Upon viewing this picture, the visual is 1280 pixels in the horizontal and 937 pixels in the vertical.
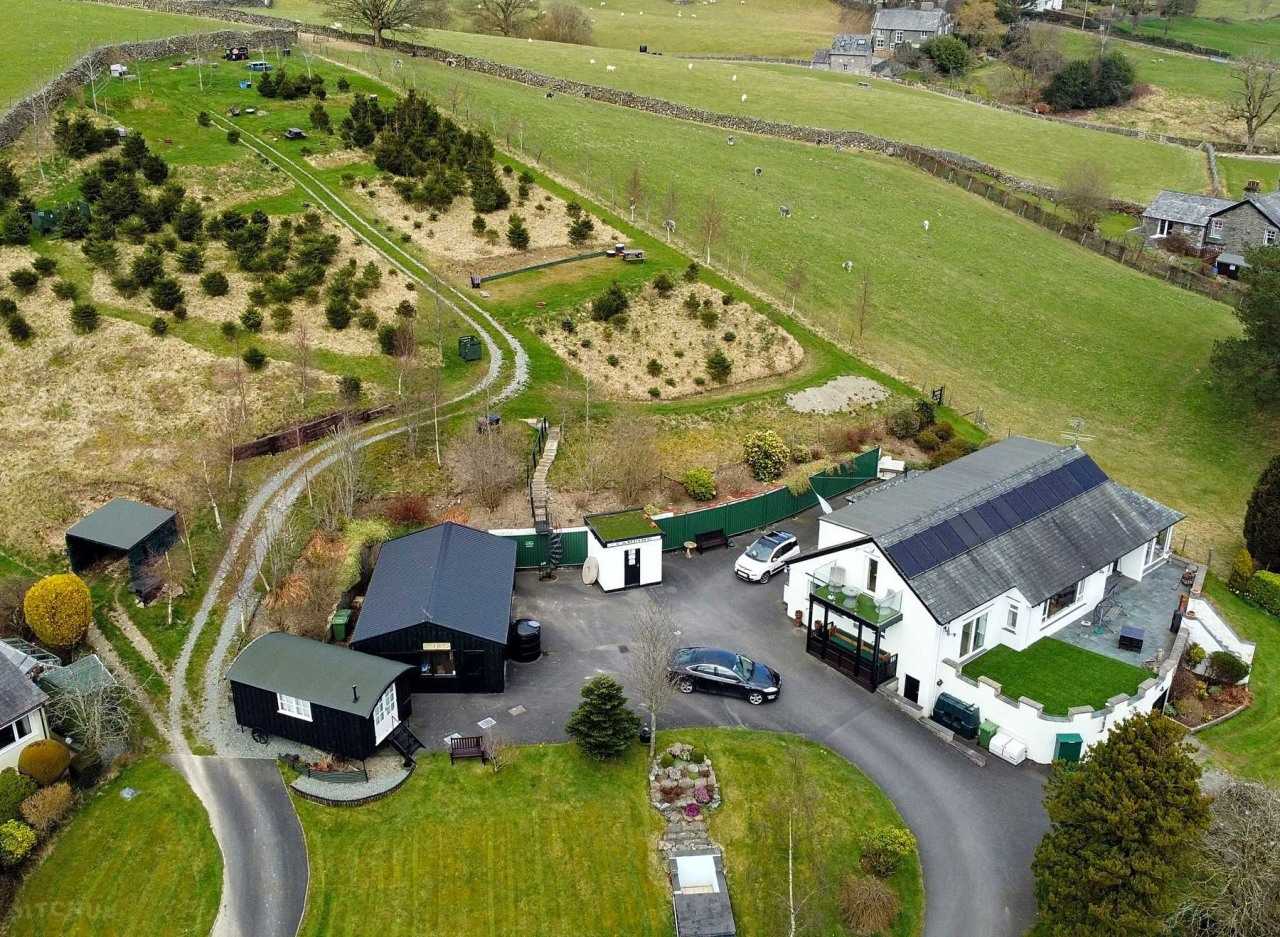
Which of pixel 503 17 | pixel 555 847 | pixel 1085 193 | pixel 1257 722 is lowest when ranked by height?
pixel 1257 722

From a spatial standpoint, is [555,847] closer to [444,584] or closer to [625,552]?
[444,584]

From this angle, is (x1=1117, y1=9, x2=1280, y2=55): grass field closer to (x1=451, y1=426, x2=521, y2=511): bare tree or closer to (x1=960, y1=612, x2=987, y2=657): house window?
(x1=960, y1=612, x2=987, y2=657): house window

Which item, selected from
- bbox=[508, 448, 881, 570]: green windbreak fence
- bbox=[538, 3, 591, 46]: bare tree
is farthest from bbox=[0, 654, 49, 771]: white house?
bbox=[538, 3, 591, 46]: bare tree

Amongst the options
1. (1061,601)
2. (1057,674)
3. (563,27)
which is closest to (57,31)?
(563,27)

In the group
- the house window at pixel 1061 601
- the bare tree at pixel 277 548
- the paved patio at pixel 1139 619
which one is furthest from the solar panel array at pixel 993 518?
the bare tree at pixel 277 548

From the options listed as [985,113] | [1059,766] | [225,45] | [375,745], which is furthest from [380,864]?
[985,113]

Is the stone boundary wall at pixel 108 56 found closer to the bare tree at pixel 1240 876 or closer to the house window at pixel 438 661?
the house window at pixel 438 661

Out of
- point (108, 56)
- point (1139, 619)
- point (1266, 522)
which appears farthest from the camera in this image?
point (108, 56)
